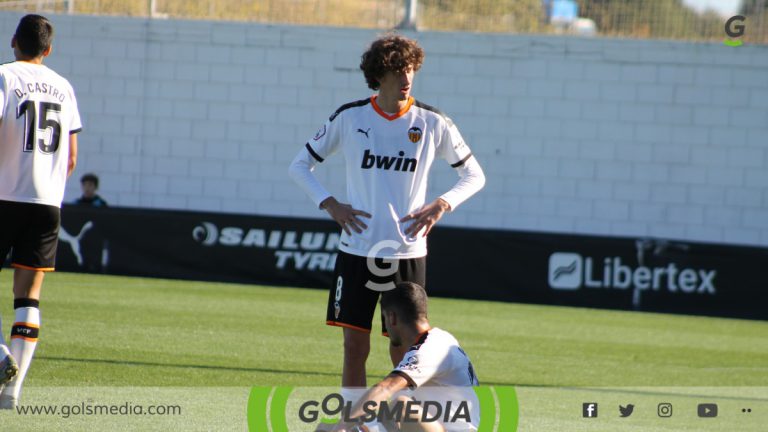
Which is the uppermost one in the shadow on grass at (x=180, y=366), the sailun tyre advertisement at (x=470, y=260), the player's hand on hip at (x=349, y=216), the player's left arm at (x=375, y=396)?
the player's hand on hip at (x=349, y=216)

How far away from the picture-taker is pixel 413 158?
18.4 feet

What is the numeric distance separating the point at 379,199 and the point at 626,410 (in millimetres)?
2790

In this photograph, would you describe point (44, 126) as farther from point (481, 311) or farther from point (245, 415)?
point (481, 311)

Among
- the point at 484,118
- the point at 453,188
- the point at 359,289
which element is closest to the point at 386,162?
the point at 453,188

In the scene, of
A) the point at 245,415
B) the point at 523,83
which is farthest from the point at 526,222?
the point at 245,415

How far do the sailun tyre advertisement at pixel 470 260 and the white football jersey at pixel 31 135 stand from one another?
9545mm

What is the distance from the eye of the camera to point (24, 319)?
6.05m

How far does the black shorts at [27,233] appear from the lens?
19.6ft

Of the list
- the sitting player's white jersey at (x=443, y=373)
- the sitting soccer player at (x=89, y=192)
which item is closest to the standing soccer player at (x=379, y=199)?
the sitting player's white jersey at (x=443, y=373)

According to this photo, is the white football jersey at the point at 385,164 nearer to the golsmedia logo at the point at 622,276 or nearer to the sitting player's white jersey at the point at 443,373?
the sitting player's white jersey at the point at 443,373

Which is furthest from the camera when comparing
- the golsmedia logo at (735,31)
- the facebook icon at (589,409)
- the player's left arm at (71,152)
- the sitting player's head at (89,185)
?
the golsmedia logo at (735,31)

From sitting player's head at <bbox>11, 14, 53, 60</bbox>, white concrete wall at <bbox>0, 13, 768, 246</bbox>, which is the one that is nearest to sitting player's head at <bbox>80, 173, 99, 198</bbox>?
white concrete wall at <bbox>0, 13, 768, 246</bbox>

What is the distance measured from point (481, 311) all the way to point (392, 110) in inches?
336

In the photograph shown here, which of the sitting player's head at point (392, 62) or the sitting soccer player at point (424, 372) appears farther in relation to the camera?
the sitting player's head at point (392, 62)
